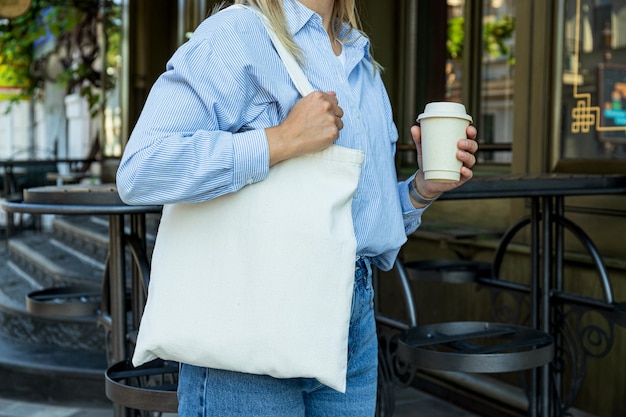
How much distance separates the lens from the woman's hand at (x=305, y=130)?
3.97 feet

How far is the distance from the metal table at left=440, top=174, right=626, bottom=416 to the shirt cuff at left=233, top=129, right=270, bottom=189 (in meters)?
1.26

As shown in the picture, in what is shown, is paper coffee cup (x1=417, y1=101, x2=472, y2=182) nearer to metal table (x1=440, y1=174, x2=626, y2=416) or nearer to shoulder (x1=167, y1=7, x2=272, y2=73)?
shoulder (x1=167, y1=7, x2=272, y2=73)

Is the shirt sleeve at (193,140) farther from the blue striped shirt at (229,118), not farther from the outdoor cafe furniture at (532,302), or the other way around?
the outdoor cafe furniture at (532,302)

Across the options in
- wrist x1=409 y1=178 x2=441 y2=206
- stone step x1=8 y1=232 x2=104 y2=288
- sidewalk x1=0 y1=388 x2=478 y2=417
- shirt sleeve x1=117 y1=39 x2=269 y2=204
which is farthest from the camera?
stone step x1=8 y1=232 x2=104 y2=288

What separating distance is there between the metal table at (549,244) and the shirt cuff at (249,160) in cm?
126

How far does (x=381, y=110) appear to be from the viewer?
1503mm

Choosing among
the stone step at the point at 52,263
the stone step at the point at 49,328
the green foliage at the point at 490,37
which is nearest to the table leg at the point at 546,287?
the green foliage at the point at 490,37

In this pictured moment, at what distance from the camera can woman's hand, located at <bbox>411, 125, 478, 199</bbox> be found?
1372 millimetres

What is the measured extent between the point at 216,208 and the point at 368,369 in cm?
43

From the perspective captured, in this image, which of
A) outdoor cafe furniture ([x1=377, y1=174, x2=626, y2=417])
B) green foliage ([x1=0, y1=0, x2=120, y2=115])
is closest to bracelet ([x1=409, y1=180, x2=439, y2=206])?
outdoor cafe furniture ([x1=377, y1=174, x2=626, y2=417])

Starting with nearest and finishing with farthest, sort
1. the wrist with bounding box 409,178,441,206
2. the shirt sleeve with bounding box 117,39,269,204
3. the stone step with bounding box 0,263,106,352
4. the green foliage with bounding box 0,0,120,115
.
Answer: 1. the shirt sleeve with bounding box 117,39,269,204
2. the wrist with bounding box 409,178,441,206
3. the stone step with bounding box 0,263,106,352
4. the green foliage with bounding box 0,0,120,115

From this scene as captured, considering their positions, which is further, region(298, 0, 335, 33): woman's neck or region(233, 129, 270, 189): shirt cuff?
region(298, 0, 335, 33): woman's neck

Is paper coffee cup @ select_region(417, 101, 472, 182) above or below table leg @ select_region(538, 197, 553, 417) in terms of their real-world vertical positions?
above

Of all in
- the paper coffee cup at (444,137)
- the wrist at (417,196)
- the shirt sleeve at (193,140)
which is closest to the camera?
the shirt sleeve at (193,140)
